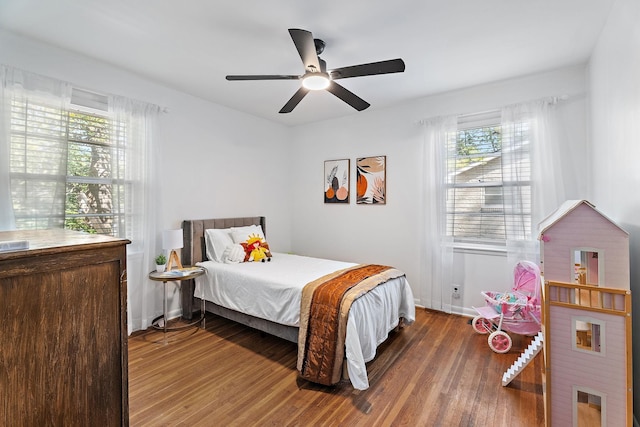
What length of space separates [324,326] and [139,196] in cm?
240

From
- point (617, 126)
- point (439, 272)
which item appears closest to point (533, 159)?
point (617, 126)

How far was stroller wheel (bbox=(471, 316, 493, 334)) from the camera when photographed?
3145 millimetres

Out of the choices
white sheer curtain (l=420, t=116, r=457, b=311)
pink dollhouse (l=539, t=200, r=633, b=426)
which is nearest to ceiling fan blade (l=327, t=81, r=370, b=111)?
white sheer curtain (l=420, t=116, r=457, b=311)

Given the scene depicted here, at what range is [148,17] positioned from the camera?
220 centimetres

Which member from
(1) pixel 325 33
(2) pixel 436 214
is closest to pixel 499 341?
(2) pixel 436 214

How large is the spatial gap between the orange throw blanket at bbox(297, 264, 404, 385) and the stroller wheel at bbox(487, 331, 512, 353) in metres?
1.29

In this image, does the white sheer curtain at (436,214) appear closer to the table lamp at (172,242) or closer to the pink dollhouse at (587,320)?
the pink dollhouse at (587,320)

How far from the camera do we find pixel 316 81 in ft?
7.98

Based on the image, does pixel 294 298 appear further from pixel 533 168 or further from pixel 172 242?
pixel 533 168

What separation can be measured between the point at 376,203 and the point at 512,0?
106 inches

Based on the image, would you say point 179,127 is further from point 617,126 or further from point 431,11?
point 617,126

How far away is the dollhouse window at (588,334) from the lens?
164 centimetres

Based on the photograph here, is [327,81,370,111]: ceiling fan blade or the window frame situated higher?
[327,81,370,111]: ceiling fan blade

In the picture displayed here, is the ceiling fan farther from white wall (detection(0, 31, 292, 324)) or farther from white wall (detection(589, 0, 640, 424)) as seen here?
white wall (detection(0, 31, 292, 324))
